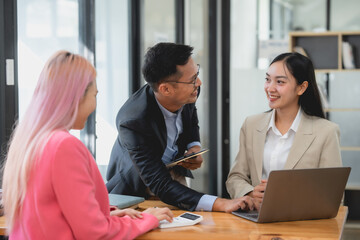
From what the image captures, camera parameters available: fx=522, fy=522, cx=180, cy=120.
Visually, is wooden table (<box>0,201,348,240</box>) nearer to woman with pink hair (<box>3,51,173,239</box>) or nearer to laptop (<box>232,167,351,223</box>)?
laptop (<box>232,167,351,223</box>)

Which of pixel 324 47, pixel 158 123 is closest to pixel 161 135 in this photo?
pixel 158 123

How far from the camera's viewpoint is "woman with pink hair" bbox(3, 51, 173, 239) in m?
1.51

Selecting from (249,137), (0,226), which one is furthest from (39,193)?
(249,137)

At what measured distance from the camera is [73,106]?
5.15 ft

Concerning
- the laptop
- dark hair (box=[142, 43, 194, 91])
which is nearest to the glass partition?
dark hair (box=[142, 43, 194, 91])

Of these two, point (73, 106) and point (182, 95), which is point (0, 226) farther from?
point (182, 95)

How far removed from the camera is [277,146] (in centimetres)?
248

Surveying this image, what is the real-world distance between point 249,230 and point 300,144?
0.72 meters

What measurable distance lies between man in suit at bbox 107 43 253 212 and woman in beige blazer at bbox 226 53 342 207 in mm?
264

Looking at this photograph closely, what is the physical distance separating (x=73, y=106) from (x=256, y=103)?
4492mm

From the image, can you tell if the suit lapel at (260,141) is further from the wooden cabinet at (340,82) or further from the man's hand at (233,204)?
the wooden cabinet at (340,82)

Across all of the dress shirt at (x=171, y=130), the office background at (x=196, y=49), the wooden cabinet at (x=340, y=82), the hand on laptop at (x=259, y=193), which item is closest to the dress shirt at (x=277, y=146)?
the hand on laptop at (x=259, y=193)

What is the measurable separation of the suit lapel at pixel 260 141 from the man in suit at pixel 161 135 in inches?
10.9

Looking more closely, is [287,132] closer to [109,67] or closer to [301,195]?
[301,195]
